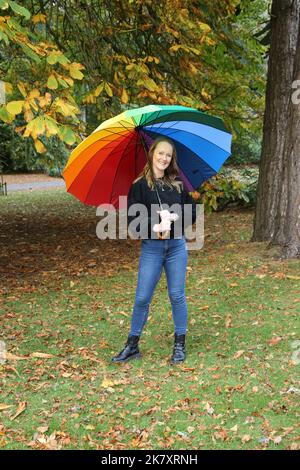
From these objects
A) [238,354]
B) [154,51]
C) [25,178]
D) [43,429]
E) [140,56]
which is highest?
[154,51]

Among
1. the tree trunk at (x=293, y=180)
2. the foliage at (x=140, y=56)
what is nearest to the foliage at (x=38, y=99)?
the foliage at (x=140, y=56)

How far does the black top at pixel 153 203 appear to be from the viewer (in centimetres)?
470

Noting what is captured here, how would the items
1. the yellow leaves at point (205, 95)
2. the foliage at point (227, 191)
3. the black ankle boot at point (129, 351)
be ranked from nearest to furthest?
the black ankle boot at point (129, 351) < the yellow leaves at point (205, 95) < the foliage at point (227, 191)

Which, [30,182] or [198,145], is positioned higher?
[198,145]

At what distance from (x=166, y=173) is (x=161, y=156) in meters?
0.19

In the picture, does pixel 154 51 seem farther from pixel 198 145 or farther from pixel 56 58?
pixel 198 145

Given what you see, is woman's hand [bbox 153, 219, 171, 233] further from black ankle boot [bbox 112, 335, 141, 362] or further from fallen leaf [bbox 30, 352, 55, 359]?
fallen leaf [bbox 30, 352, 55, 359]

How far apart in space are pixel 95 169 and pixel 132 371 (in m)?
1.78

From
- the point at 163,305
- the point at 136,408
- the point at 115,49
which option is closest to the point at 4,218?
the point at 115,49

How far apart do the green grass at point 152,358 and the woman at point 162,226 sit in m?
0.68

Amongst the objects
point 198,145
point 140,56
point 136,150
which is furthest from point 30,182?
point 198,145

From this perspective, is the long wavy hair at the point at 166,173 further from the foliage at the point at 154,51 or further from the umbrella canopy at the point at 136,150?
the foliage at the point at 154,51

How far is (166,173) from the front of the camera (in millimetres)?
4883
